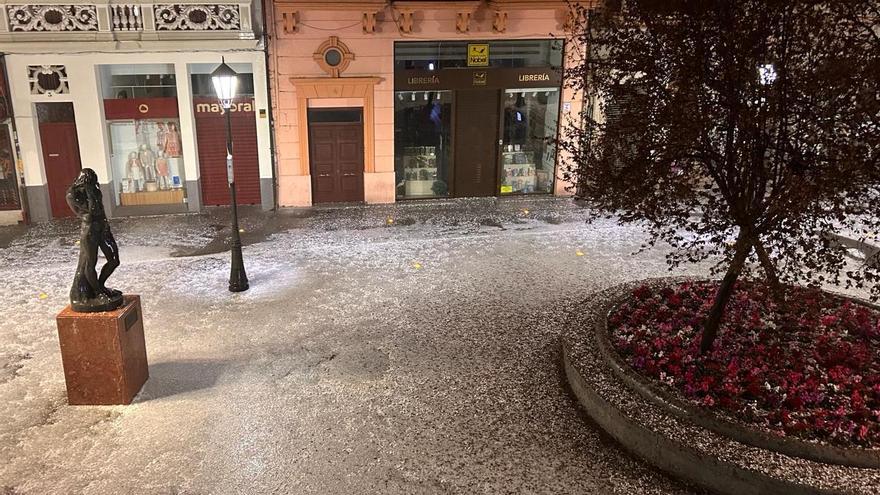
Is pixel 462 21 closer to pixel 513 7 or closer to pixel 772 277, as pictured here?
pixel 513 7

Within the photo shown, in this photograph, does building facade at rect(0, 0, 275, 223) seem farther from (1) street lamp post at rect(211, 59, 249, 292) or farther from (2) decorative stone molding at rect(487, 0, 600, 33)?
(2) decorative stone molding at rect(487, 0, 600, 33)

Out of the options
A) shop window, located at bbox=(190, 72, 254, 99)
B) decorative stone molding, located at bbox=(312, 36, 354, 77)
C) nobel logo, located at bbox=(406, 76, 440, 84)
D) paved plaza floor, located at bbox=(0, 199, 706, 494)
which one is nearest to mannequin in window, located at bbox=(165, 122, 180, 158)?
shop window, located at bbox=(190, 72, 254, 99)

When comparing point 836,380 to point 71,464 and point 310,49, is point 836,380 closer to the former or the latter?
point 71,464

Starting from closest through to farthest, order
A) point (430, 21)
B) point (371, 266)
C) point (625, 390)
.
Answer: point (625, 390), point (371, 266), point (430, 21)

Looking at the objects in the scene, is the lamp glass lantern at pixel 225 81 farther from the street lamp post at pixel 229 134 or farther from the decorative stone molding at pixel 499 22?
the decorative stone molding at pixel 499 22

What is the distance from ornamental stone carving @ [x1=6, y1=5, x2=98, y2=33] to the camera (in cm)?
1302

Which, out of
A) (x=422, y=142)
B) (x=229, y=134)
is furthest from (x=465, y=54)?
(x=229, y=134)

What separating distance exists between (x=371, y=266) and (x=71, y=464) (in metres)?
6.03

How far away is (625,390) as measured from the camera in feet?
21.3

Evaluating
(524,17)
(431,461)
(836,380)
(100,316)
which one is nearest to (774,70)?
(836,380)

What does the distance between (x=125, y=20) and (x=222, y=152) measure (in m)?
3.26

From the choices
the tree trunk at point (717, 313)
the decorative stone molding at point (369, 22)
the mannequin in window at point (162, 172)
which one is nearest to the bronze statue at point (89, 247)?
the tree trunk at point (717, 313)

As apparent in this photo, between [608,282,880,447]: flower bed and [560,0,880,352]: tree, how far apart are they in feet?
2.05

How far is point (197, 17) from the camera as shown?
13.7 metres
